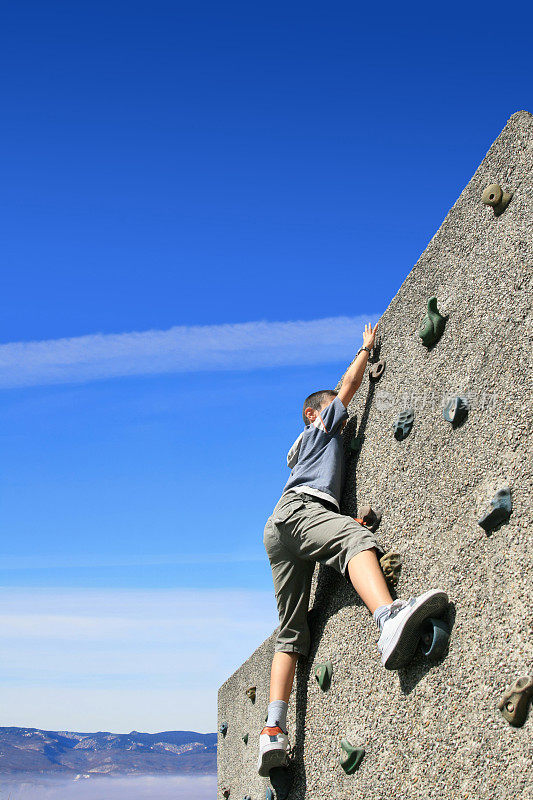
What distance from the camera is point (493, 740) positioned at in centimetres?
221

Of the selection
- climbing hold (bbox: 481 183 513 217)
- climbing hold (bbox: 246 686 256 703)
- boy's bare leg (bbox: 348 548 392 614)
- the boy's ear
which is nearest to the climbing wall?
climbing hold (bbox: 481 183 513 217)

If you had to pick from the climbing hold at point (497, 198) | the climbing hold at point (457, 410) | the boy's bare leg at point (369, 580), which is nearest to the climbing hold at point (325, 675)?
the boy's bare leg at point (369, 580)

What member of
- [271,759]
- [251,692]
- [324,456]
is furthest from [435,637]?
[251,692]

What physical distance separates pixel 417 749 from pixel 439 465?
107 cm

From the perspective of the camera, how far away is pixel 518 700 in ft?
6.97

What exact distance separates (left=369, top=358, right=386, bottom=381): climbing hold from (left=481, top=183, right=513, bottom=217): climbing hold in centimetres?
98

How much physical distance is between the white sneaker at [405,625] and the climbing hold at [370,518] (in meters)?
0.56

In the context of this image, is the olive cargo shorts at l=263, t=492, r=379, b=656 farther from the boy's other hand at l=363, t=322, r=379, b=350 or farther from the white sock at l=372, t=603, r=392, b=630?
the boy's other hand at l=363, t=322, r=379, b=350

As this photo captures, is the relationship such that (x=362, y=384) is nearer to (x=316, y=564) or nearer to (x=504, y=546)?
(x=316, y=564)

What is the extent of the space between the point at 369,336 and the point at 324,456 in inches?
27.1

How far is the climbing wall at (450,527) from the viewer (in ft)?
7.61

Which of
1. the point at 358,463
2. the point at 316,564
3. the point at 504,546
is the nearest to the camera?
the point at 504,546

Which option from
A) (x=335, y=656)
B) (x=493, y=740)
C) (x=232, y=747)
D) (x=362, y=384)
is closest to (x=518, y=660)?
(x=493, y=740)

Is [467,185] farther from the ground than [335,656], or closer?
farther from the ground
